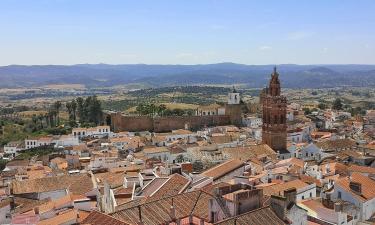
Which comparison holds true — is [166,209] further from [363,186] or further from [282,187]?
[363,186]

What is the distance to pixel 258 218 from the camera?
17.3 meters

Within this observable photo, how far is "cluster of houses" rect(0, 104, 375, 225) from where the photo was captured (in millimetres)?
18172

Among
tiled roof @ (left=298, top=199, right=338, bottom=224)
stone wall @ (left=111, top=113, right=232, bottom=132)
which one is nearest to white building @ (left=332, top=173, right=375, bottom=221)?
tiled roof @ (left=298, top=199, right=338, bottom=224)

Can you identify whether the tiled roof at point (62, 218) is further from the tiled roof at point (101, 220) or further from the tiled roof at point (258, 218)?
the tiled roof at point (258, 218)

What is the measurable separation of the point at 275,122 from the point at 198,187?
2752cm

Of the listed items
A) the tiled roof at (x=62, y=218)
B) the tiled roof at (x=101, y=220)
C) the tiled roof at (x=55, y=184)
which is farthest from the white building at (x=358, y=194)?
the tiled roof at (x=101, y=220)

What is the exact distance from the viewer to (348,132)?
70.1m

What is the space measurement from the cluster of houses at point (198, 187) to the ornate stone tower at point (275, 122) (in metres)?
1.41

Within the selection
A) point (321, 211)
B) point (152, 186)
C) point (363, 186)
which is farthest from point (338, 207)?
point (152, 186)

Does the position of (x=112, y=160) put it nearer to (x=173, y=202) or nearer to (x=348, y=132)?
(x=173, y=202)

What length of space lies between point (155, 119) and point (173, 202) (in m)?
62.2

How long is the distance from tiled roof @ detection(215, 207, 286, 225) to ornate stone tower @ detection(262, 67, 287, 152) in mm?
32053

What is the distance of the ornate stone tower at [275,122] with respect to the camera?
49.7m

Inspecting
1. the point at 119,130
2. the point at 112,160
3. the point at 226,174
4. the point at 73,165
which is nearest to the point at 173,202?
the point at 226,174
